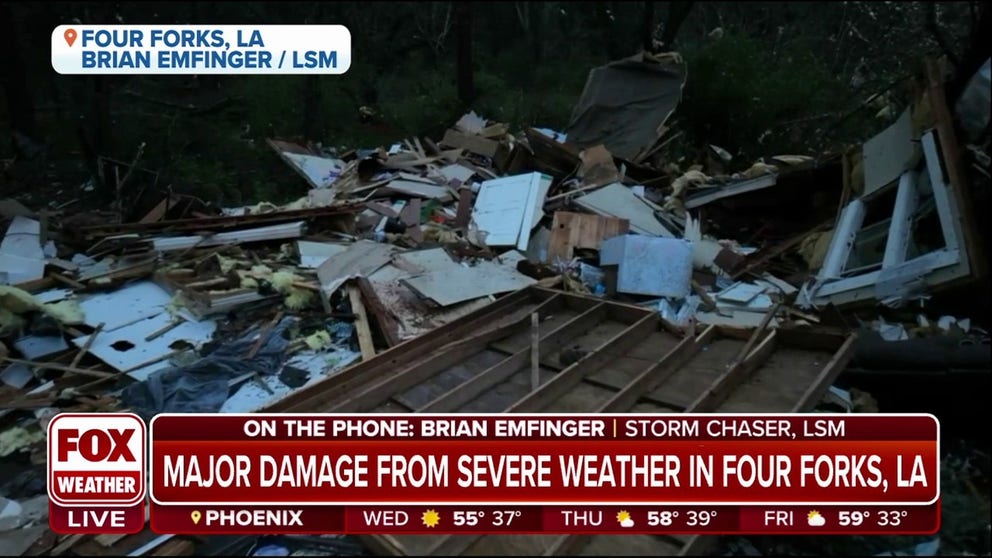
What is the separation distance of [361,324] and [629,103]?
6.59 metres

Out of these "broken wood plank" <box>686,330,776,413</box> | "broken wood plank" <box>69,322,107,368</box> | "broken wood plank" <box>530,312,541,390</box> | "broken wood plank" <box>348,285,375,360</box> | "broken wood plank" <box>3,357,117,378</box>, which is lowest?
"broken wood plank" <box>3,357,117,378</box>

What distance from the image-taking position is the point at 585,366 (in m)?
4.48

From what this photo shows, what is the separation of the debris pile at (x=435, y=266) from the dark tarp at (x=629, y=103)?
1.27m

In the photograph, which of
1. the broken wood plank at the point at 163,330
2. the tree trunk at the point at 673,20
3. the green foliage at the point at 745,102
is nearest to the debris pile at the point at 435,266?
the broken wood plank at the point at 163,330

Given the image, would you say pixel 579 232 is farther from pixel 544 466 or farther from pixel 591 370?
pixel 544 466

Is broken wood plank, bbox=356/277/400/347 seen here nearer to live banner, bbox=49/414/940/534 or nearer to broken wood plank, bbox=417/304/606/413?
broken wood plank, bbox=417/304/606/413

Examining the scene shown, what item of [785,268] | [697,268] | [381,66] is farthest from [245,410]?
[381,66]

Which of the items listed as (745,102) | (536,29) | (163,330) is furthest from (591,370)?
(536,29)

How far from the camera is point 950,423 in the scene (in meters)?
4.56

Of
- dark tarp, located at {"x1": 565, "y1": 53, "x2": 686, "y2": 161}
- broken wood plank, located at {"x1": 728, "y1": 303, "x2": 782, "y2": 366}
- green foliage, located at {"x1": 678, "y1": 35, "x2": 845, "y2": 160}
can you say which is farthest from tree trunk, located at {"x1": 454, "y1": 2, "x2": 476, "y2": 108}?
broken wood plank, located at {"x1": 728, "y1": 303, "x2": 782, "y2": 366}

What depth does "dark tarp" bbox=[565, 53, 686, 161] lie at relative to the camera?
10.4 m

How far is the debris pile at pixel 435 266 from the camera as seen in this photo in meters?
5.07

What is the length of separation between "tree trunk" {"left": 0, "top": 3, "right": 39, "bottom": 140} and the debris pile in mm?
5060

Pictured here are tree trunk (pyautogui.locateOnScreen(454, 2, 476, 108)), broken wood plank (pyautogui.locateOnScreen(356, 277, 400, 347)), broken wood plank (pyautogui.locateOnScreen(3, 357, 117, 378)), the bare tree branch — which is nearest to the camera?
broken wood plank (pyautogui.locateOnScreen(3, 357, 117, 378))
